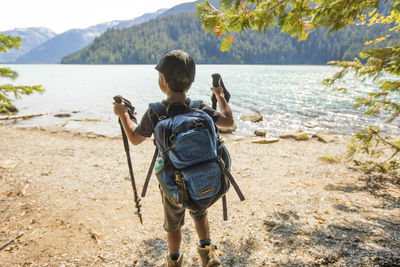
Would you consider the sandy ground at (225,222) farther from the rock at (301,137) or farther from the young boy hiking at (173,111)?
the rock at (301,137)

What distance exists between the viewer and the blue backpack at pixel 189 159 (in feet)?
8.10

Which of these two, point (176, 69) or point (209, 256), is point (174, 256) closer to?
point (209, 256)

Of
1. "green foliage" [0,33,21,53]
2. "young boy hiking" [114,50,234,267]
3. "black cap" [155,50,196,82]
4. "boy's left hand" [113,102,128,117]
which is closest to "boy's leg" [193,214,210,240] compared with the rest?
"young boy hiking" [114,50,234,267]

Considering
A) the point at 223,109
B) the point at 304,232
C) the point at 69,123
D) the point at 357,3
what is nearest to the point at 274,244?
the point at 304,232

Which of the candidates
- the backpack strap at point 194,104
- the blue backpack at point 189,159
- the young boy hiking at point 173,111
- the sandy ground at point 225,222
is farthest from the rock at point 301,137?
the blue backpack at point 189,159

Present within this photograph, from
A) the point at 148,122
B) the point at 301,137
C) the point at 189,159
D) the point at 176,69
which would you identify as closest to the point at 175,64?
the point at 176,69

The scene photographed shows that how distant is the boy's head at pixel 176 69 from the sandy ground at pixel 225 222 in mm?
2951

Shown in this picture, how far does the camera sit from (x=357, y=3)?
344 centimetres

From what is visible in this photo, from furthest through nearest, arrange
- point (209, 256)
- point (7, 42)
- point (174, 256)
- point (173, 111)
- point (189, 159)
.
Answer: point (7, 42) < point (174, 256) < point (209, 256) < point (173, 111) < point (189, 159)

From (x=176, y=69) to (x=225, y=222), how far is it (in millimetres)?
3781

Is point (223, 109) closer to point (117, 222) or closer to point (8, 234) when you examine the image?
point (117, 222)

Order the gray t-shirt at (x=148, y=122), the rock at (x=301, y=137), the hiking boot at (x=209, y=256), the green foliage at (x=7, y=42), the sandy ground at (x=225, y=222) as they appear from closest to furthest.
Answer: the gray t-shirt at (x=148, y=122), the hiking boot at (x=209, y=256), the sandy ground at (x=225, y=222), the green foliage at (x=7, y=42), the rock at (x=301, y=137)

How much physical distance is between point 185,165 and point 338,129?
21507 millimetres

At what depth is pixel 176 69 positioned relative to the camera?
2561 mm
